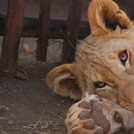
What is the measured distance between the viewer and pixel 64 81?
3436 mm

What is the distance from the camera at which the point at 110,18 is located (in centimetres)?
313

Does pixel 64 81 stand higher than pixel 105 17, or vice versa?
pixel 105 17

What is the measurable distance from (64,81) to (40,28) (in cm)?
82

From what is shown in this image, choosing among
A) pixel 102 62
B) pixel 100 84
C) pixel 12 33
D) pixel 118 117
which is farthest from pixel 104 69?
pixel 12 33

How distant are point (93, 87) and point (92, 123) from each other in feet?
2.28

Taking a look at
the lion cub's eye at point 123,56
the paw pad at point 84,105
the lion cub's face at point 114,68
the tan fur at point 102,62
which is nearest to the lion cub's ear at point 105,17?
the tan fur at point 102,62

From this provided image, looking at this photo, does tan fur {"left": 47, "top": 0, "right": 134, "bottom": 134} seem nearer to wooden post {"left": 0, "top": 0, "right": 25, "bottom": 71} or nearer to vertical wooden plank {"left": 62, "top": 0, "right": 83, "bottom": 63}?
wooden post {"left": 0, "top": 0, "right": 25, "bottom": 71}

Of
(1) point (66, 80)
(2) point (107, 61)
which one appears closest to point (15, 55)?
(1) point (66, 80)

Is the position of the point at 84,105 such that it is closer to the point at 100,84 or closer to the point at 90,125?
the point at 90,125

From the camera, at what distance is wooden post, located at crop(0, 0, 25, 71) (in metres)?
3.49

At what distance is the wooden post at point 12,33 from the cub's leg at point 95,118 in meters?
1.23

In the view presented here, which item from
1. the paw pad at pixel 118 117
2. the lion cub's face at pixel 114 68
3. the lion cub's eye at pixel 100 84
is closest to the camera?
the paw pad at pixel 118 117

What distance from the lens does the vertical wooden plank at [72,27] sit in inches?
155

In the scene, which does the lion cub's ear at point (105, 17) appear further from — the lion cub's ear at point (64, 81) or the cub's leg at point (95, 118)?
the cub's leg at point (95, 118)
